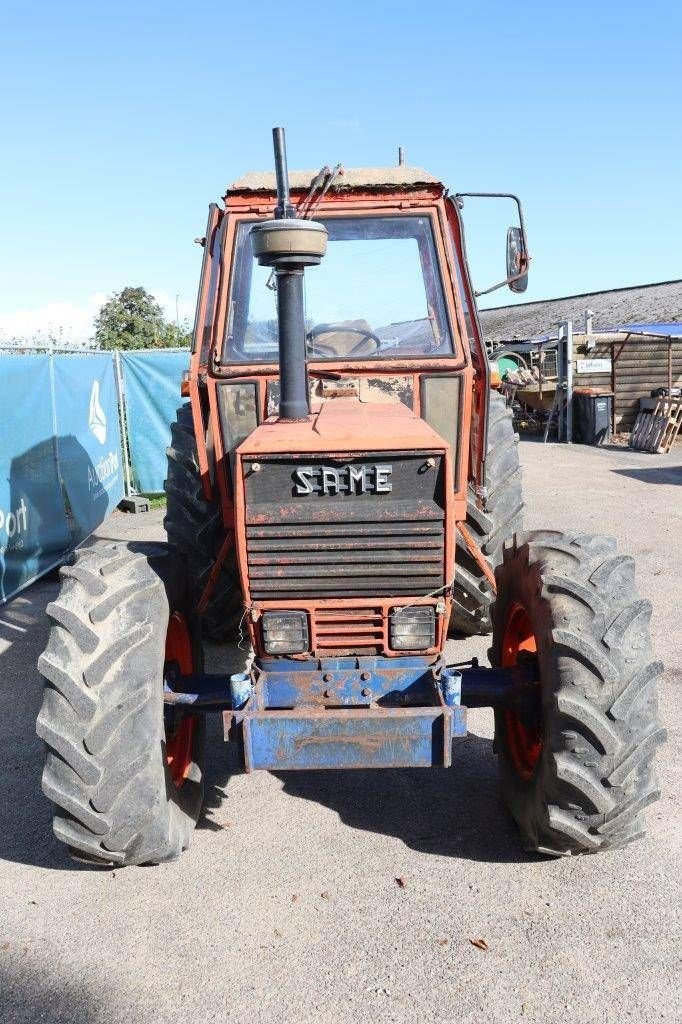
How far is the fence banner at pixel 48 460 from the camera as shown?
733cm

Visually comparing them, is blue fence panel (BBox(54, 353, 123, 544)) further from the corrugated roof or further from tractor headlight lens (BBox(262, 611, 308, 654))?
tractor headlight lens (BBox(262, 611, 308, 654))

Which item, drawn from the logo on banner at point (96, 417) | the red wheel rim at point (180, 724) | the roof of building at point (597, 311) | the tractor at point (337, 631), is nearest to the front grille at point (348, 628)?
the tractor at point (337, 631)

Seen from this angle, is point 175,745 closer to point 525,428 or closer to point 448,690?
point 448,690

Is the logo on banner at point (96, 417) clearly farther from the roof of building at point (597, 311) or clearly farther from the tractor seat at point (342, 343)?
the roof of building at point (597, 311)

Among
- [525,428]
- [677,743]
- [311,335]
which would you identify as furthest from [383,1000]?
[525,428]

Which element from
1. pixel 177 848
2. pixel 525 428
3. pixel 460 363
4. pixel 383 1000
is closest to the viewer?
pixel 383 1000

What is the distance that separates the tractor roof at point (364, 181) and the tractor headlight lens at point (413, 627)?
7.21 ft

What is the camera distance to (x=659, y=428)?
17156 millimetres

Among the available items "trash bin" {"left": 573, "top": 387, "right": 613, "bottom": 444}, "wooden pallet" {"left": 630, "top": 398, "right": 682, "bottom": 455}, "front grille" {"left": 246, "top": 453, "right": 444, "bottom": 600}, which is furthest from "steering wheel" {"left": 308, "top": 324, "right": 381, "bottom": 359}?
"trash bin" {"left": 573, "top": 387, "right": 613, "bottom": 444}

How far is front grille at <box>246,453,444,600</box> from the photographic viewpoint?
323 centimetres

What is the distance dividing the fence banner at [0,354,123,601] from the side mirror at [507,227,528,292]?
4.57 m

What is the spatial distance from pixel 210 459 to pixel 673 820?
8.77ft

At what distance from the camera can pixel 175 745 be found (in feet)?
12.6

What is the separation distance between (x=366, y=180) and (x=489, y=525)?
6.25 feet
